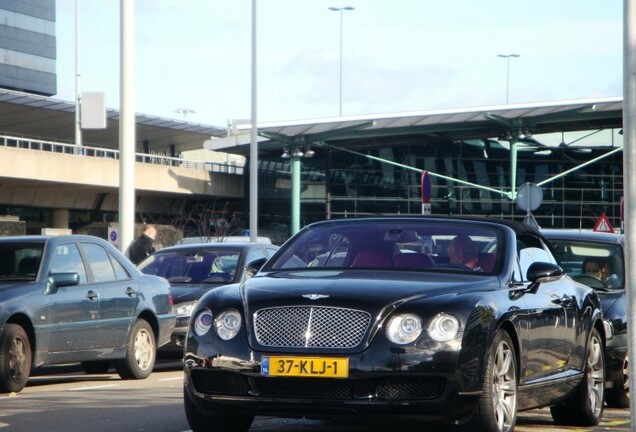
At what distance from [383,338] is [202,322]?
114cm

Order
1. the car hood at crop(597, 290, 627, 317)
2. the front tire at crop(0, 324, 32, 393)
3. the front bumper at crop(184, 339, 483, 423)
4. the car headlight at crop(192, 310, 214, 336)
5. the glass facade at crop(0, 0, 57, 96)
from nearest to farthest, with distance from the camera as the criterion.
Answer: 1. the front bumper at crop(184, 339, 483, 423)
2. the car headlight at crop(192, 310, 214, 336)
3. the car hood at crop(597, 290, 627, 317)
4. the front tire at crop(0, 324, 32, 393)
5. the glass facade at crop(0, 0, 57, 96)

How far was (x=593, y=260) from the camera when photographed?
12594mm

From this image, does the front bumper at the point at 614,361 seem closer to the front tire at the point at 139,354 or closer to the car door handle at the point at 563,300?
the car door handle at the point at 563,300

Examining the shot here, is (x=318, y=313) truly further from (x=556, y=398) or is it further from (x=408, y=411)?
(x=556, y=398)

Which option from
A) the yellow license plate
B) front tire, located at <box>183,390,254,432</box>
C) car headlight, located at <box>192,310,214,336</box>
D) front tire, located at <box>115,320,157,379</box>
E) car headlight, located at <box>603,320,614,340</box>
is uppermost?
car headlight, located at <box>192,310,214,336</box>

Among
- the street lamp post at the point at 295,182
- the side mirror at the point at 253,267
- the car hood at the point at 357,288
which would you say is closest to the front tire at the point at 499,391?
the car hood at the point at 357,288

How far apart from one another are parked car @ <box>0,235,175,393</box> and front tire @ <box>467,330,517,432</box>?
18.4 ft

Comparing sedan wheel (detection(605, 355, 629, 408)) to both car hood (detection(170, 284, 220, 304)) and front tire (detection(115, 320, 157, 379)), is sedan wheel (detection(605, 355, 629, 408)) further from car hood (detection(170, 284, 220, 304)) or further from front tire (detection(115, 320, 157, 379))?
car hood (detection(170, 284, 220, 304))

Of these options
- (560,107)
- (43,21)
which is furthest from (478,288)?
(43,21)

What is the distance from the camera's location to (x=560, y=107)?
191 ft

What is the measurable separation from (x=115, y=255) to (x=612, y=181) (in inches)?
2331

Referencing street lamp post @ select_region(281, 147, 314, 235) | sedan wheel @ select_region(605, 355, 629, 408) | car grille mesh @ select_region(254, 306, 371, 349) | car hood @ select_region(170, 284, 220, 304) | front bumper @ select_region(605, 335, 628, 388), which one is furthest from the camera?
street lamp post @ select_region(281, 147, 314, 235)

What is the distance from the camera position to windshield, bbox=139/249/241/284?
17641 mm

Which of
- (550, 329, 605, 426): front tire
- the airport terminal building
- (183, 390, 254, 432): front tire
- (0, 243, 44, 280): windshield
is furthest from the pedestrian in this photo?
the airport terminal building
